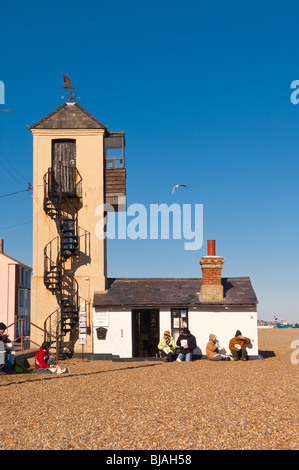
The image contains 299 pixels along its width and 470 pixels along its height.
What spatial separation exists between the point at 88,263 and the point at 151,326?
402 centimetres

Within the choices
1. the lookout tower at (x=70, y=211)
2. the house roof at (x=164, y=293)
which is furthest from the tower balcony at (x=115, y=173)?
the house roof at (x=164, y=293)

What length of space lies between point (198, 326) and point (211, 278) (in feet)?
6.86

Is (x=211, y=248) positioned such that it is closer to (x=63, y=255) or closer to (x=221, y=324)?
(x=221, y=324)

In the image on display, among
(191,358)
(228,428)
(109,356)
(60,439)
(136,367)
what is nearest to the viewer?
(60,439)

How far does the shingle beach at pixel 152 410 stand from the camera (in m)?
7.53

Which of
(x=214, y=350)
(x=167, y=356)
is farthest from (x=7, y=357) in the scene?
(x=214, y=350)

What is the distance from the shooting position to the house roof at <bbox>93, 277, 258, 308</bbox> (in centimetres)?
2111

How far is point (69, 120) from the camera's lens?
24250 millimetres

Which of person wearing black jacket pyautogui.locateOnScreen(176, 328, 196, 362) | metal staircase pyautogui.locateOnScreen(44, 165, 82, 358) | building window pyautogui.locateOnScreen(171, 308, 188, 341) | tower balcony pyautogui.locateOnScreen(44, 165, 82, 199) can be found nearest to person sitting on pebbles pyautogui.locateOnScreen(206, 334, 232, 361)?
person wearing black jacket pyautogui.locateOnScreen(176, 328, 196, 362)

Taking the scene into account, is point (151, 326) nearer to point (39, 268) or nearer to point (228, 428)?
point (39, 268)

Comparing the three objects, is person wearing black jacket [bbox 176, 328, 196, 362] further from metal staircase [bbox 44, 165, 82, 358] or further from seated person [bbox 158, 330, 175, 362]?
metal staircase [bbox 44, 165, 82, 358]

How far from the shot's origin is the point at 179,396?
11.3 metres
